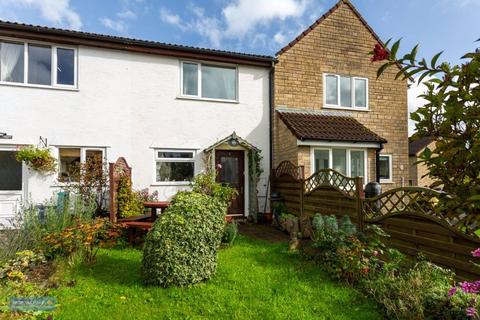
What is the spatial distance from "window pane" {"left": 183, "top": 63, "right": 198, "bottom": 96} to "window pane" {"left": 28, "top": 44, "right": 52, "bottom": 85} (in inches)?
156

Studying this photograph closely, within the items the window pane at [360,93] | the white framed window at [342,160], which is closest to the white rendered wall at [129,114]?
the white framed window at [342,160]

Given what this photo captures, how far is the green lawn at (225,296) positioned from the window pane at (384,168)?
7.99 meters

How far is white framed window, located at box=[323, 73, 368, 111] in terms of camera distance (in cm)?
1170

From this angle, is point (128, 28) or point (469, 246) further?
point (128, 28)

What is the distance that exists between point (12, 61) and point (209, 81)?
5749 mm

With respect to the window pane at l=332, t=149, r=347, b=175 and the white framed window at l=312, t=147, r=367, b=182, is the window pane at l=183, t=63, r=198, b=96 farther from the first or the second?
the window pane at l=332, t=149, r=347, b=175

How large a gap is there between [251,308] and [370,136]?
27.2 feet

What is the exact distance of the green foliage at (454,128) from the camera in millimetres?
1807

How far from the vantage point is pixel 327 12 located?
11.9m

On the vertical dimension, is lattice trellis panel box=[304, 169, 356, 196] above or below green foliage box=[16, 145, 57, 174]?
below

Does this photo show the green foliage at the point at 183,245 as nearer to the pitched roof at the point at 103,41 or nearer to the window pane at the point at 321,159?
the window pane at the point at 321,159

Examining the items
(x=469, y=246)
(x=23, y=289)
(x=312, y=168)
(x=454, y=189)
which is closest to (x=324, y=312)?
(x=469, y=246)

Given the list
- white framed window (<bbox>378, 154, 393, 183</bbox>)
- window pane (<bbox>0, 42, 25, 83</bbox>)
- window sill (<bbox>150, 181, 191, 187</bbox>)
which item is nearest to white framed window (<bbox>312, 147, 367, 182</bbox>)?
white framed window (<bbox>378, 154, 393, 183</bbox>)

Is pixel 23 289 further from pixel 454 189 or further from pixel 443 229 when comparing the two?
pixel 443 229
